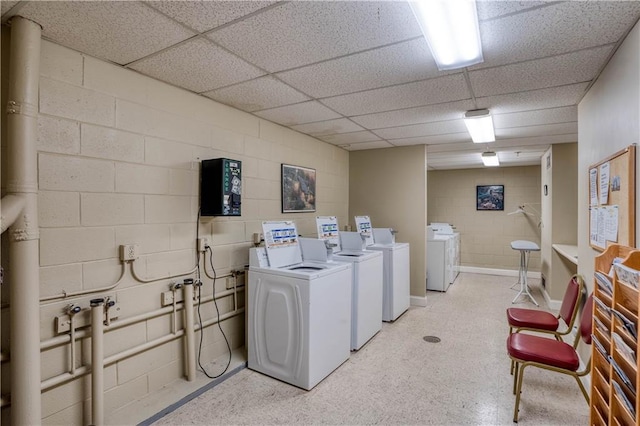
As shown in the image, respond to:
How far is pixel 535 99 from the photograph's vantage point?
2.77m

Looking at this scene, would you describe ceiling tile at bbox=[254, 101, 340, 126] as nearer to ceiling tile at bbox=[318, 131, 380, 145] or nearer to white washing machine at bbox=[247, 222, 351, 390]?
ceiling tile at bbox=[318, 131, 380, 145]

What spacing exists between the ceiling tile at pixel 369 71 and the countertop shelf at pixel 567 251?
9.48ft

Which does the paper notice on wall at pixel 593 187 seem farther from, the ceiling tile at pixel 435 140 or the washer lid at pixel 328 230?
the washer lid at pixel 328 230

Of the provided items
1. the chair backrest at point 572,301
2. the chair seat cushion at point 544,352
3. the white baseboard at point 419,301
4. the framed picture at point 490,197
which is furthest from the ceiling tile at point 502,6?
the framed picture at point 490,197

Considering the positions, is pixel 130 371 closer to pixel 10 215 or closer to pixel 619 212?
pixel 10 215

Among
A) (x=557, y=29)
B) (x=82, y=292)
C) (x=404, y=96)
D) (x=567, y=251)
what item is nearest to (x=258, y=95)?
(x=404, y=96)

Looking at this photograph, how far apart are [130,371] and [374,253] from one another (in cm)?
247

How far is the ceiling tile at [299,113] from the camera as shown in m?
3.04

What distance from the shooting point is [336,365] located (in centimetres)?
286

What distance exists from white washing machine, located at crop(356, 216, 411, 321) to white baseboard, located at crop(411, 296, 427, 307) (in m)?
0.18

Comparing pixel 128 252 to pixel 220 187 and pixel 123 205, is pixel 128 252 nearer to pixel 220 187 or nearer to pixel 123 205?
pixel 123 205

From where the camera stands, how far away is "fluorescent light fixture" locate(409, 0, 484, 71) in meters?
1.48

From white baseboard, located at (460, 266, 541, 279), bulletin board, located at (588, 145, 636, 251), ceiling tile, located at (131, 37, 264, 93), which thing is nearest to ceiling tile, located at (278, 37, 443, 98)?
ceiling tile, located at (131, 37, 264, 93)

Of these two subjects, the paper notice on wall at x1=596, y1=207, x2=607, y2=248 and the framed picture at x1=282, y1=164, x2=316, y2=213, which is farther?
the framed picture at x1=282, y1=164, x2=316, y2=213
